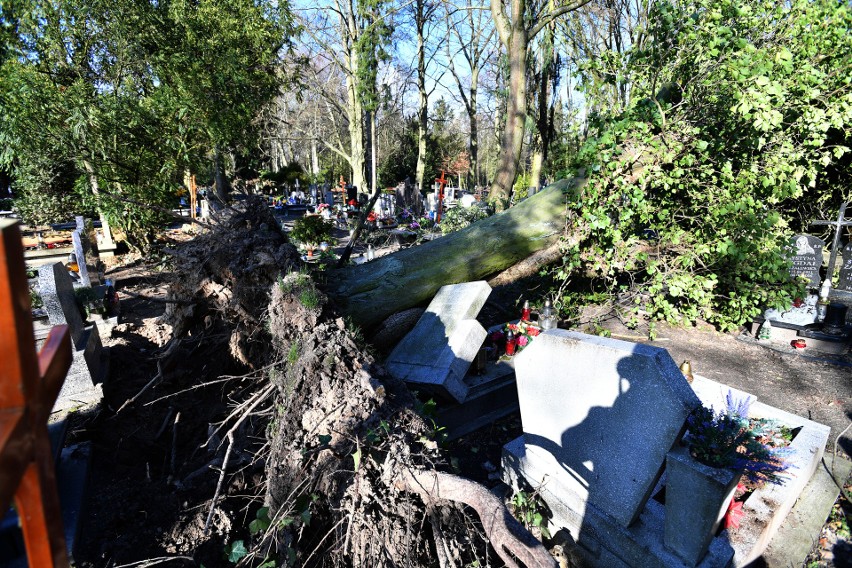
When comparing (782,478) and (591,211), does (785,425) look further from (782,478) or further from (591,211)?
(591,211)

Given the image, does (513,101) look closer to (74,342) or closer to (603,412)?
(603,412)

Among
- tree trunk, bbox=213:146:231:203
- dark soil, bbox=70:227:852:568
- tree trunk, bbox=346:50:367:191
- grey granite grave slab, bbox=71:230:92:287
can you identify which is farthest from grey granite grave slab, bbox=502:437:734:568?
tree trunk, bbox=346:50:367:191

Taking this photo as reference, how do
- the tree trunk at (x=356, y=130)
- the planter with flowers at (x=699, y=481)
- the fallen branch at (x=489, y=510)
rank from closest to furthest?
the fallen branch at (x=489, y=510), the planter with flowers at (x=699, y=481), the tree trunk at (x=356, y=130)

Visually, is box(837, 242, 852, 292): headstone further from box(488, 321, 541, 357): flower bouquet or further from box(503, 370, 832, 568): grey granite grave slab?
box(488, 321, 541, 357): flower bouquet

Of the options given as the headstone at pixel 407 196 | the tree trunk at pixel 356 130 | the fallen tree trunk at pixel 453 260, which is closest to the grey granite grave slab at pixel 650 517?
the fallen tree trunk at pixel 453 260

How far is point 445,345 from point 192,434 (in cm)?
265

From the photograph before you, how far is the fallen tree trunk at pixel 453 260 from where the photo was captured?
494cm

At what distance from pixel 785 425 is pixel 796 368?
2.83 meters

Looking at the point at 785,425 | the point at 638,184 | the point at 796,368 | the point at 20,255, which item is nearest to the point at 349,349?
the point at 20,255

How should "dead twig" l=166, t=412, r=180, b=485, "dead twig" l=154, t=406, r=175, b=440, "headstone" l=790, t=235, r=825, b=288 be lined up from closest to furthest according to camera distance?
1. "dead twig" l=166, t=412, r=180, b=485
2. "dead twig" l=154, t=406, r=175, b=440
3. "headstone" l=790, t=235, r=825, b=288

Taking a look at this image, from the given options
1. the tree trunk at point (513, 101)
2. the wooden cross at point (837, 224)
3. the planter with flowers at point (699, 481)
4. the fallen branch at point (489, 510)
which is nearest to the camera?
the fallen branch at point (489, 510)

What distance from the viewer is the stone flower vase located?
2.18 meters

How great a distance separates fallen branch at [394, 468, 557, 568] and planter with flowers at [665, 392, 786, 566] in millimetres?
1293

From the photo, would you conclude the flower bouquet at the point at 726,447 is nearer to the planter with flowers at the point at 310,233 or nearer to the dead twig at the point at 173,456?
the dead twig at the point at 173,456
